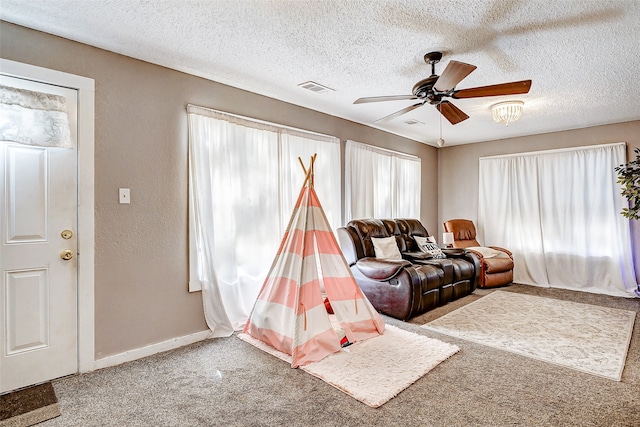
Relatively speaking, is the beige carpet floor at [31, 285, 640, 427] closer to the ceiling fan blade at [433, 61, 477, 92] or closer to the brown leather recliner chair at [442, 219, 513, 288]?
the ceiling fan blade at [433, 61, 477, 92]

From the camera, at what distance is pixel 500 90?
2.52 meters

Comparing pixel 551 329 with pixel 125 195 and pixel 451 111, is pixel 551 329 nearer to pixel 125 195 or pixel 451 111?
pixel 451 111

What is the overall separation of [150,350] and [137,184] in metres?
1.34

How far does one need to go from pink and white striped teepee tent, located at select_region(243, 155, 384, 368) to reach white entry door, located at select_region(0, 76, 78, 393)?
1418 mm

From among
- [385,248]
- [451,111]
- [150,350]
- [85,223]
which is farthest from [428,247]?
[85,223]

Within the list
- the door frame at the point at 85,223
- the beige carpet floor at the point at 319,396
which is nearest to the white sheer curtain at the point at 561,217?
the beige carpet floor at the point at 319,396

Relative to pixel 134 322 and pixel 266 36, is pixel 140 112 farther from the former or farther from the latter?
pixel 134 322

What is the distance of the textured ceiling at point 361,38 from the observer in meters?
2.10

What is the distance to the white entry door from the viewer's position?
221 cm

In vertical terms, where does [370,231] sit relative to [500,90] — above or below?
below

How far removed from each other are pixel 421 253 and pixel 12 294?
155 inches

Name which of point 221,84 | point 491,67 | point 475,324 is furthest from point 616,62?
point 221,84

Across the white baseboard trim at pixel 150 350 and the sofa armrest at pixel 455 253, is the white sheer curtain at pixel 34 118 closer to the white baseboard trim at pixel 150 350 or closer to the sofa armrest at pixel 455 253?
the white baseboard trim at pixel 150 350

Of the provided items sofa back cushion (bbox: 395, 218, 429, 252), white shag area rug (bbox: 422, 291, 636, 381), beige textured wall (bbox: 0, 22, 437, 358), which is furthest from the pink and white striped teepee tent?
sofa back cushion (bbox: 395, 218, 429, 252)
